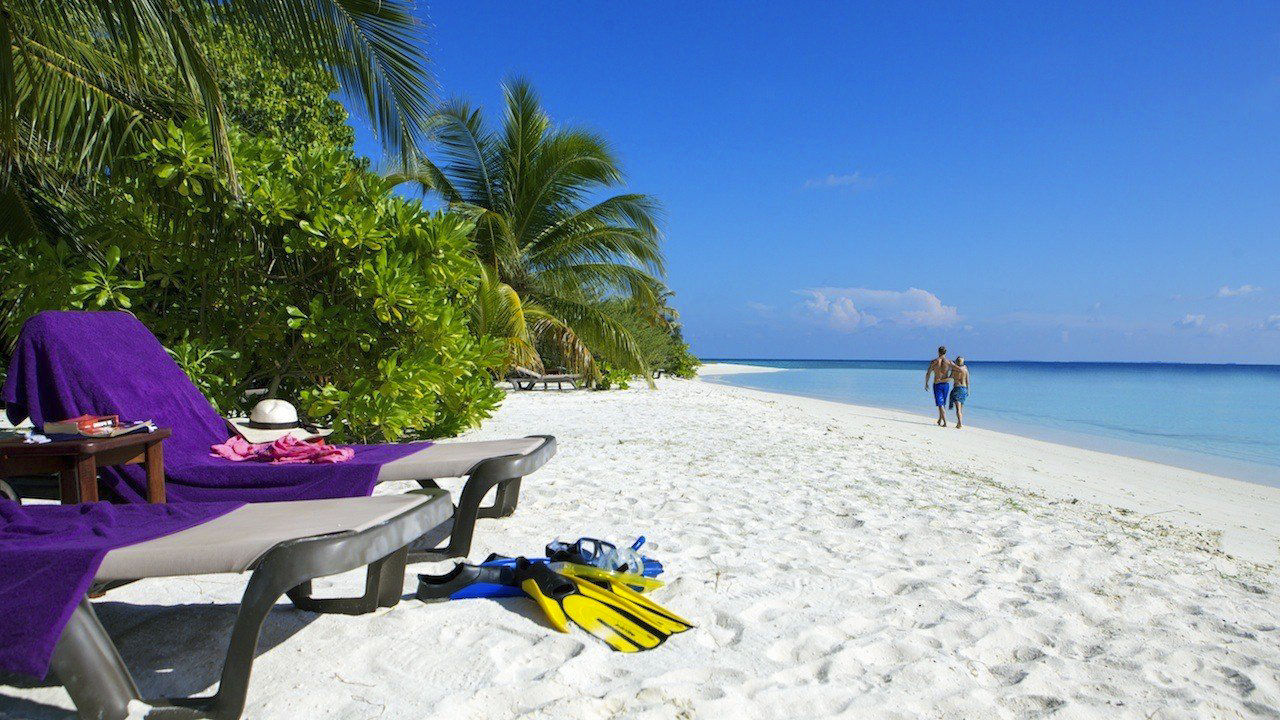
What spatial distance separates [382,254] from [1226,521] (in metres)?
6.44

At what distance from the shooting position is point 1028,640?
2412 mm

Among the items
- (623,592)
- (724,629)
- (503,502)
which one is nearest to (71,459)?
(503,502)

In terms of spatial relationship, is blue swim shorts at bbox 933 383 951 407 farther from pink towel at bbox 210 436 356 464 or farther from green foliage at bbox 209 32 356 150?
pink towel at bbox 210 436 356 464

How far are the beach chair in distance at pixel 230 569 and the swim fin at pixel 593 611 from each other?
0.61m

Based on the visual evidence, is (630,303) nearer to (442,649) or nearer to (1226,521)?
(1226,521)

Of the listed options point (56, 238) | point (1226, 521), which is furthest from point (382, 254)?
point (1226, 521)

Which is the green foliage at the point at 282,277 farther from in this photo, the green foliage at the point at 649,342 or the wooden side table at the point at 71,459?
the green foliage at the point at 649,342

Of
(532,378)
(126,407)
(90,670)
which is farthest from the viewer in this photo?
(532,378)

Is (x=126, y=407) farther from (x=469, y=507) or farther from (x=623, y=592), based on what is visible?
(x=623, y=592)

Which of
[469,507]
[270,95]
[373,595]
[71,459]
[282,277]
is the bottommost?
[373,595]

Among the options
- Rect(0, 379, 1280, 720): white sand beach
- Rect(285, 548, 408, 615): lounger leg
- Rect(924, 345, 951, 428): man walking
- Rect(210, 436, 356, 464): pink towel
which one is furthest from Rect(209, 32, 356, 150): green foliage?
Rect(924, 345, 951, 428): man walking

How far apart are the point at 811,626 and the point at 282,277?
188 inches

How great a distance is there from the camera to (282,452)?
10.3 ft

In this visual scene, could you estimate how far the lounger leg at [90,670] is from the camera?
1552 mm
